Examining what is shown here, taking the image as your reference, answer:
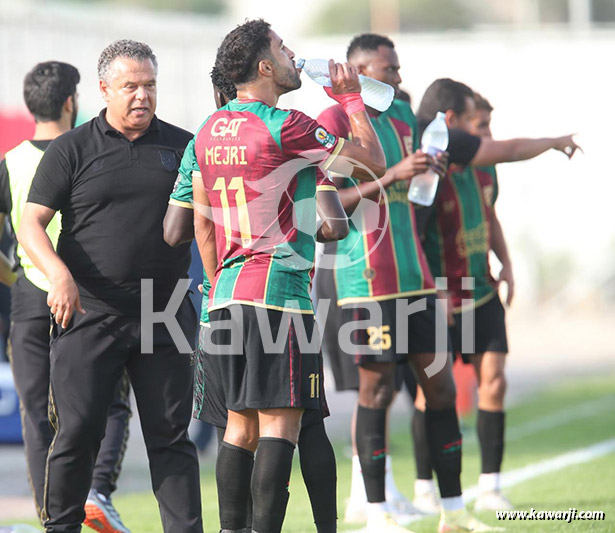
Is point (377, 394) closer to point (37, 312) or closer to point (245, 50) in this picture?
point (37, 312)

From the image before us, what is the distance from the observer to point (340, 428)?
12922mm

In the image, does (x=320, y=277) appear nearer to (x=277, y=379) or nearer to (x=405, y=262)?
(x=405, y=262)

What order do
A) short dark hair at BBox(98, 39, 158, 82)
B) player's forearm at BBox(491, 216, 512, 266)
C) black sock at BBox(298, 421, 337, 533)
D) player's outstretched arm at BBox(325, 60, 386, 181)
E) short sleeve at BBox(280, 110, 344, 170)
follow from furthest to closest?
player's forearm at BBox(491, 216, 512, 266)
short dark hair at BBox(98, 39, 158, 82)
black sock at BBox(298, 421, 337, 533)
player's outstretched arm at BBox(325, 60, 386, 181)
short sleeve at BBox(280, 110, 344, 170)

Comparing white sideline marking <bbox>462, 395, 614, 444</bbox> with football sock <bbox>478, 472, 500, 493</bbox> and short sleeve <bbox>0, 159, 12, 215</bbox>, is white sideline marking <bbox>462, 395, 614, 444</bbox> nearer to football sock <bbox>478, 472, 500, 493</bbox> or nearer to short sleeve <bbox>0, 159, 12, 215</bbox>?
football sock <bbox>478, 472, 500, 493</bbox>

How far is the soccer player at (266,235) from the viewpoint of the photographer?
15.8 ft

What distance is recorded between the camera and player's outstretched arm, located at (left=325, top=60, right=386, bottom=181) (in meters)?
4.93

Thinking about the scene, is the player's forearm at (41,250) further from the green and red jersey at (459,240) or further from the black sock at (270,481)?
the green and red jersey at (459,240)

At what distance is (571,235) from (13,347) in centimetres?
3547

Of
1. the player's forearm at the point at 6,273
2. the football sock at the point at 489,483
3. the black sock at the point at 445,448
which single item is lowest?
the football sock at the point at 489,483

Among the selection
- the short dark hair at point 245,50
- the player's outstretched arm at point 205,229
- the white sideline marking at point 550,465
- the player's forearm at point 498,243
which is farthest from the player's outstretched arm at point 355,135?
the white sideline marking at point 550,465

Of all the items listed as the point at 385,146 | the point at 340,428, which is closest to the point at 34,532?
the point at 385,146

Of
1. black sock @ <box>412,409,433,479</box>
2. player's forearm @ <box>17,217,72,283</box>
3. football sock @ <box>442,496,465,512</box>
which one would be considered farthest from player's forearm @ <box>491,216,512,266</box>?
player's forearm @ <box>17,217,72,283</box>

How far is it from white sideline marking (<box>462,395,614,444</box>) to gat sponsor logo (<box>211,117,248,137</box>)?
712 centimetres

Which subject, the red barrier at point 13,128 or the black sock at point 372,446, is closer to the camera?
the black sock at point 372,446
